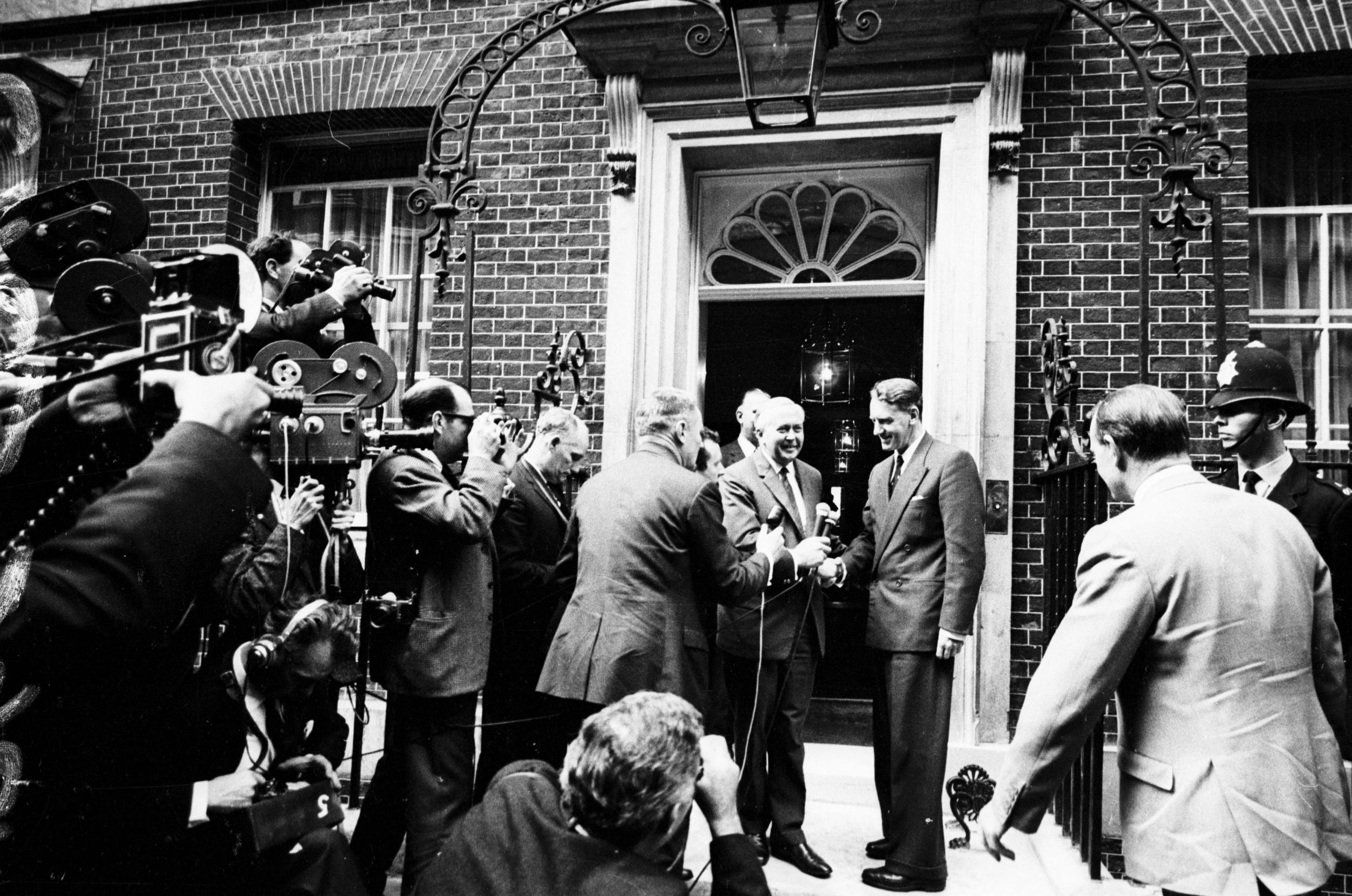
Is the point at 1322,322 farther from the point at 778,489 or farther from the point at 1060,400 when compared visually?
the point at 778,489

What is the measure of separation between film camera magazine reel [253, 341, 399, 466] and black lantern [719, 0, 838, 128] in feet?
6.18

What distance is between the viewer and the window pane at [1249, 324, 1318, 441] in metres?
5.41

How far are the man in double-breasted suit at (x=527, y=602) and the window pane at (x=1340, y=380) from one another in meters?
4.25

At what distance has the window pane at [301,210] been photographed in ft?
21.9

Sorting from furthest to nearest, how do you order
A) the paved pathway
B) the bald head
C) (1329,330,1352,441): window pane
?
1. (1329,330,1352,441): window pane
2. the paved pathway
3. the bald head

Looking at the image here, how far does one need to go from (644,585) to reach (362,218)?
429 cm

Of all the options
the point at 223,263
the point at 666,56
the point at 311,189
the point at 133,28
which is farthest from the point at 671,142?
the point at 223,263

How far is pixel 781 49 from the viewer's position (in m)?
3.78

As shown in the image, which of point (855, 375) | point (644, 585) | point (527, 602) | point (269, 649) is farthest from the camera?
point (855, 375)

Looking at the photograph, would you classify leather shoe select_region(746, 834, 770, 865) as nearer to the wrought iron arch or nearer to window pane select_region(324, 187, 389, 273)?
the wrought iron arch

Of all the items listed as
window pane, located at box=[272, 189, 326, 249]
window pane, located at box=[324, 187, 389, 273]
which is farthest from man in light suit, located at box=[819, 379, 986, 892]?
window pane, located at box=[272, 189, 326, 249]

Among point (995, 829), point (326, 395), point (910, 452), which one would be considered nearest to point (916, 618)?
point (910, 452)

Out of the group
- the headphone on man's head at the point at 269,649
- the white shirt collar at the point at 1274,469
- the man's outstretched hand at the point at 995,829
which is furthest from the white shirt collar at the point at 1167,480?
the headphone on man's head at the point at 269,649

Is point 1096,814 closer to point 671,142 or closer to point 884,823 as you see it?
point 884,823
